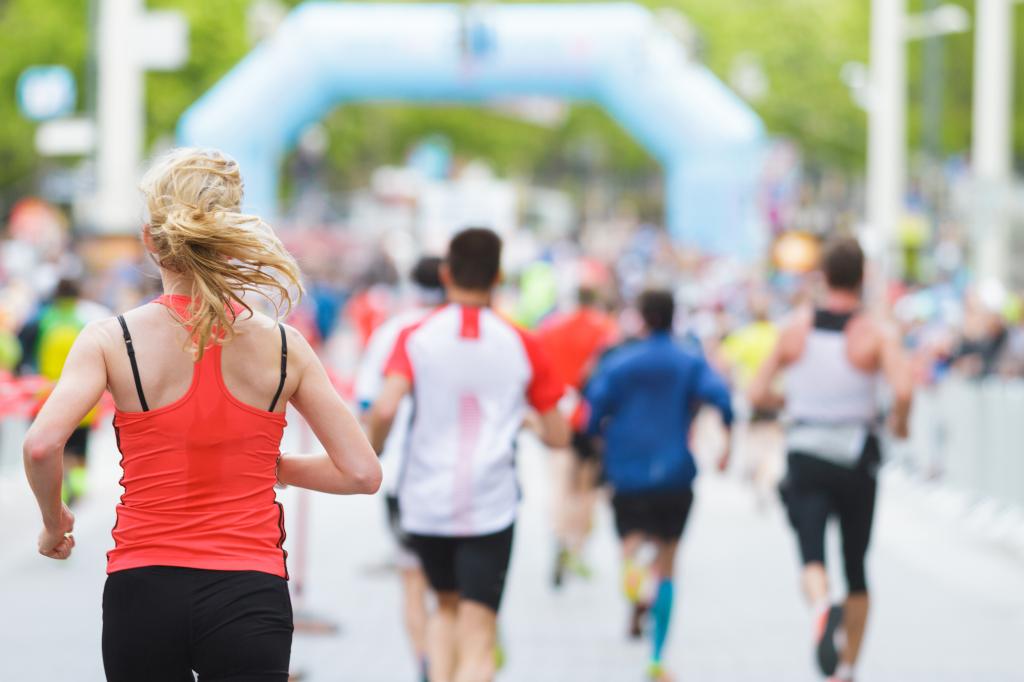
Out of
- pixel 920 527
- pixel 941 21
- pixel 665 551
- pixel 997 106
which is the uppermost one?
pixel 941 21

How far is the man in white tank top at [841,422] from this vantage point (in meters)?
7.09

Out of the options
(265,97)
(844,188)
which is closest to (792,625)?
(265,97)

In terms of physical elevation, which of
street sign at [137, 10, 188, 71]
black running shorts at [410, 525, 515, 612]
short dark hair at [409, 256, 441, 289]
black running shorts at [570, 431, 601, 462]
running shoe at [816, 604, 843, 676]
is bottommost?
running shoe at [816, 604, 843, 676]

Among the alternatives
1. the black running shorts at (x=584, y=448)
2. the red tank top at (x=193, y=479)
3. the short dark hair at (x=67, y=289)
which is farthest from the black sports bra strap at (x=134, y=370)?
the short dark hair at (x=67, y=289)

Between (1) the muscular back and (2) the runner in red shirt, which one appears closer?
(1) the muscular back

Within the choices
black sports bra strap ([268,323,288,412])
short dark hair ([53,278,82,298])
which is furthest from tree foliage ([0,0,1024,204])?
black sports bra strap ([268,323,288,412])

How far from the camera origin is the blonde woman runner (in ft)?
11.4

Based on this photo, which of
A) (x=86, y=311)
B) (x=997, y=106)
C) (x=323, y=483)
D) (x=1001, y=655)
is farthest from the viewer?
(x=997, y=106)

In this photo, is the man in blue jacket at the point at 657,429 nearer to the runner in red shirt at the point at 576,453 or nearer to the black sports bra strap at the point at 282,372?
the runner in red shirt at the point at 576,453

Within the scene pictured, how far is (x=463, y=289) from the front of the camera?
20.0 ft

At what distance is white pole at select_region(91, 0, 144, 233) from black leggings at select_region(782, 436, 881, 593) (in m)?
21.2

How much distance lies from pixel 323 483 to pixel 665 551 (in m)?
4.52

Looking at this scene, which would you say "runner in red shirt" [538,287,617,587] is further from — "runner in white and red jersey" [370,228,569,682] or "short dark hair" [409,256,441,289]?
"runner in white and red jersey" [370,228,569,682]

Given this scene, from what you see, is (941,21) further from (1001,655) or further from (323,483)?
(323,483)
